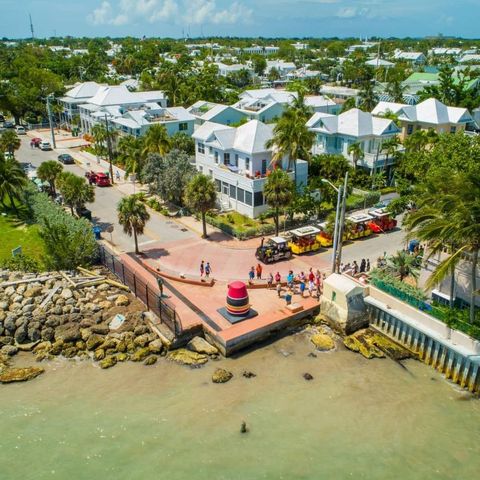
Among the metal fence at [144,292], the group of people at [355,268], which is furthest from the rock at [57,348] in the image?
the group of people at [355,268]

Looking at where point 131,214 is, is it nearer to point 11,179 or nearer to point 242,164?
point 242,164

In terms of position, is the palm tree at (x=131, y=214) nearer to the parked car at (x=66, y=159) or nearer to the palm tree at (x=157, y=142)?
the palm tree at (x=157, y=142)

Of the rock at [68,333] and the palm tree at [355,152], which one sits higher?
the palm tree at [355,152]

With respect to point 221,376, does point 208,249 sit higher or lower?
higher

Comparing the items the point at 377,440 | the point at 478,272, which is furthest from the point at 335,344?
the point at 478,272

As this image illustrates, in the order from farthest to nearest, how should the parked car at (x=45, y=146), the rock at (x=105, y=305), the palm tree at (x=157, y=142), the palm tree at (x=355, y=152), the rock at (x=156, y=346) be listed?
1. the parked car at (x=45, y=146)
2. the palm tree at (x=157, y=142)
3. the palm tree at (x=355, y=152)
4. the rock at (x=105, y=305)
5. the rock at (x=156, y=346)

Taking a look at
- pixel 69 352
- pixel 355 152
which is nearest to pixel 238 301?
pixel 69 352
